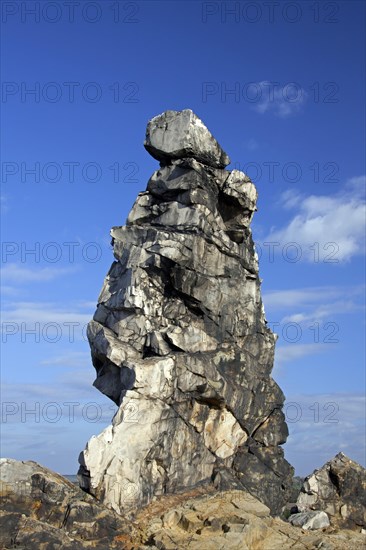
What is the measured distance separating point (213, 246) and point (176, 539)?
711 inches

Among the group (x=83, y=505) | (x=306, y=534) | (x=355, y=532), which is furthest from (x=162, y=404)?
(x=355, y=532)

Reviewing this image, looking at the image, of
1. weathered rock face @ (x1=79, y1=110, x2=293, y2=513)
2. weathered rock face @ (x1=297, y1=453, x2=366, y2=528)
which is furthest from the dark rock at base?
weathered rock face @ (x1=297, y1=453, x2=366, y2=528)

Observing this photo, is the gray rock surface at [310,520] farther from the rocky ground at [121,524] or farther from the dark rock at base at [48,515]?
the dark rock at base at [48,515]

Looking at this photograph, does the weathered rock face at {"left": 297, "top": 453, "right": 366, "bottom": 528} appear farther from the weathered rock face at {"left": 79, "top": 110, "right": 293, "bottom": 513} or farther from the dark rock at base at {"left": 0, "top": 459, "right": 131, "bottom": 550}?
the dark rock at base at {"left": 0, "top": 459, "right": 131, "bottom": 550}

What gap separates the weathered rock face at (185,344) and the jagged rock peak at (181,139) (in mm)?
73

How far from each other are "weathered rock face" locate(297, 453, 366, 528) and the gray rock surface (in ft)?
4.96

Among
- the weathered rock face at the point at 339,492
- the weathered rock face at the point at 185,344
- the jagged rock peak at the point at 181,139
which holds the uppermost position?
the jagged rock peak at the point at 181,139

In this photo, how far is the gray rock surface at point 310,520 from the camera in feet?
133

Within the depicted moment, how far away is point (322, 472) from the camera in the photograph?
4481cm

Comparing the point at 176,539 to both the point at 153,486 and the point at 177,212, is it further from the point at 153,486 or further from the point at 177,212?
the point at 177,212

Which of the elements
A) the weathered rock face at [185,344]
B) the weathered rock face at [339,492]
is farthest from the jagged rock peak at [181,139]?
the weathered rock face at [339,492]

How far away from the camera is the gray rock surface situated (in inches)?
1596

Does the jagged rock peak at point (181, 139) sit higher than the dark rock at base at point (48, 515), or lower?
higher

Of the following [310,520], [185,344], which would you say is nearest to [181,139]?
[185,344]
